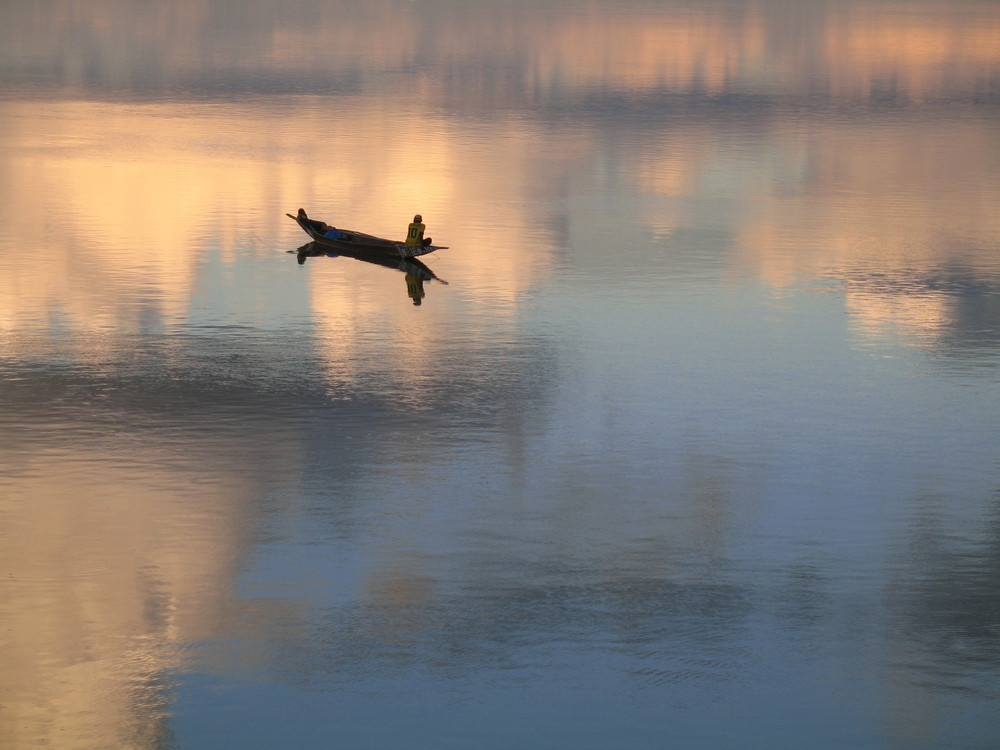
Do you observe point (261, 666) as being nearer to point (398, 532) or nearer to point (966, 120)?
point (398, 532)

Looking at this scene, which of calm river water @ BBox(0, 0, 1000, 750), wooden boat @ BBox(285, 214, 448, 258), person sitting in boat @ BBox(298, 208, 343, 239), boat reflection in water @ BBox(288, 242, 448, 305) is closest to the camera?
calm river water @ BBox(0, 0, 1000, 750)

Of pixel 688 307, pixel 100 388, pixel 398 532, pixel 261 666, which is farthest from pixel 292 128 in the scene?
pixel 261 666

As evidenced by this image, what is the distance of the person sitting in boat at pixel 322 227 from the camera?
3975 cm

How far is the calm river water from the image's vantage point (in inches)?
713

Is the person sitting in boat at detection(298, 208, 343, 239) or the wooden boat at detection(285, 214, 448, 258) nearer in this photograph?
the wooden boat at detection(285, 214, 448, 258)

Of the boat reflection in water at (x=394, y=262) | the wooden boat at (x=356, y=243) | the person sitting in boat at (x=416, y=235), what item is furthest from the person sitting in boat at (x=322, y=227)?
the person sitting in boat at (x=416, y=235)

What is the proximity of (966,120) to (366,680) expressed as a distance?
173 feet

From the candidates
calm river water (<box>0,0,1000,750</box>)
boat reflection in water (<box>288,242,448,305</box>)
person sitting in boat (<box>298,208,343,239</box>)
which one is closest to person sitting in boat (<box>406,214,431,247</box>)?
boat reflection in water (<box>288,242,448,305</box>)

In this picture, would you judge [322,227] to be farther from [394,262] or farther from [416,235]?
[416,235]

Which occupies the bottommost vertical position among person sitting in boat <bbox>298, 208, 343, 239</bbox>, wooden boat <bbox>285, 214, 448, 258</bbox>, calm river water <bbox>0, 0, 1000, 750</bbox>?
calm river water <bbox>0, 0, 1000, 750</bbox>

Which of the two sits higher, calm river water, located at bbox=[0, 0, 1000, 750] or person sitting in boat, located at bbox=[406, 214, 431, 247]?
person sitting in boat, located at bbox=[406, 214, 431, 247]

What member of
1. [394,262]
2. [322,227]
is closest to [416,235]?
[394,262]

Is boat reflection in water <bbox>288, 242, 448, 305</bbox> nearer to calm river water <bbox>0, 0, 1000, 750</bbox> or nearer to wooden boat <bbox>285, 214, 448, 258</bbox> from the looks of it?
wooden boat <bbox>285, 214, 448, 258</bbox>

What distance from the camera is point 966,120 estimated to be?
6531 centimetres
